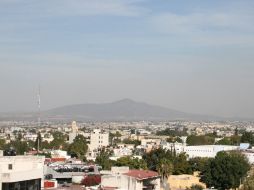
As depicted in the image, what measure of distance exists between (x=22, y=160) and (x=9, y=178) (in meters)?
2.11

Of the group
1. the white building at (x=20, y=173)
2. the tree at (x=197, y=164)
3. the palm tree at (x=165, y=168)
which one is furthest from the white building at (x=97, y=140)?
the white building at (x=20, y=173)

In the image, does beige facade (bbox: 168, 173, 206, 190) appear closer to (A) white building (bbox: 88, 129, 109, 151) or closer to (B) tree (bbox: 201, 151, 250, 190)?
(B) tree (bbox: 201, 151, 250, 190)

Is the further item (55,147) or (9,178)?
(55,147)

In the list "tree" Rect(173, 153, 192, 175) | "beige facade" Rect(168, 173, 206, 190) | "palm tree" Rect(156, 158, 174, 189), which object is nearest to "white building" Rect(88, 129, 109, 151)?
"tree" Rect(173, 153, 192, 175)

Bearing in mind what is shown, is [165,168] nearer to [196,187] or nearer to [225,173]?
[196,187]

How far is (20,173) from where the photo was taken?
21250mm

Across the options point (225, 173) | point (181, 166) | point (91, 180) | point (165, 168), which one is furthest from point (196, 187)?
point (91, 180)

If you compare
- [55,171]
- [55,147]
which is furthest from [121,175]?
[55,147]

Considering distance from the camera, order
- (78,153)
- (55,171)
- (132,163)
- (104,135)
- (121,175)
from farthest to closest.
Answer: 1. (104,135)
2. (78,153)
3. (132,163)
4. (55,171)
5. (121,175)

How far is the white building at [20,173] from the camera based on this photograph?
2069 cm

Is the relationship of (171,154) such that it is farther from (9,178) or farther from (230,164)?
(9,178)

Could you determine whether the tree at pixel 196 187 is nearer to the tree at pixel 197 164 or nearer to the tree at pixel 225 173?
the tree at pixel 225 173

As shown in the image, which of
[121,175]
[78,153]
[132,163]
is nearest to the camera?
[121,175]

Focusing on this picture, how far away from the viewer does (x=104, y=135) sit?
102m
